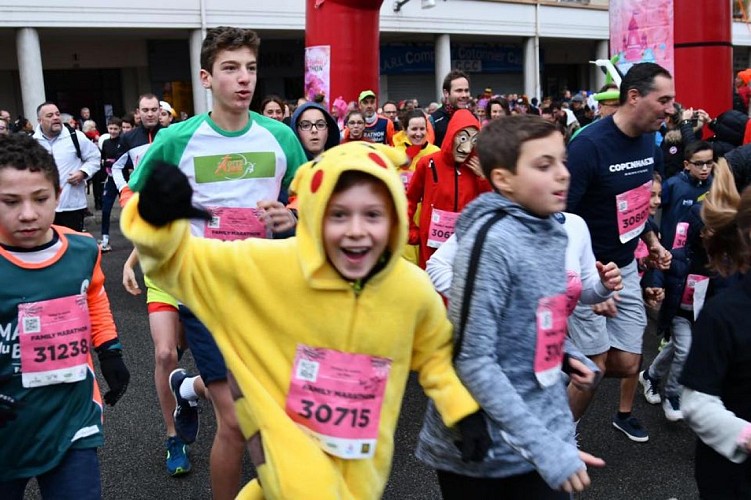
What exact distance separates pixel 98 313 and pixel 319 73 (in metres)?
7.56

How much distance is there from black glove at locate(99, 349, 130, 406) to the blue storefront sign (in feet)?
87.9

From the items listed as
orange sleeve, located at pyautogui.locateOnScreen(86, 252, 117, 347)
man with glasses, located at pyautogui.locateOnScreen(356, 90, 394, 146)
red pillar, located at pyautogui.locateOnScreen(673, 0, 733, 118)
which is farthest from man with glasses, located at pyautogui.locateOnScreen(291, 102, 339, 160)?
red pillar, located at pyautogui.locateOnScreen(673, 0, 733, 118)

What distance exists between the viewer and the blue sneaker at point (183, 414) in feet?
13.0

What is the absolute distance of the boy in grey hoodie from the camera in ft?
6.83

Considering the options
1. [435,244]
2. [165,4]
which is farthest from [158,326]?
[165,4]

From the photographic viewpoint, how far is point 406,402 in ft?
16.3

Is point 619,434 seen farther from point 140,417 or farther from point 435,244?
point 140,417

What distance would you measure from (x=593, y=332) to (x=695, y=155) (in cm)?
212

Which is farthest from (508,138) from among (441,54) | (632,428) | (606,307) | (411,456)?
(441,54)

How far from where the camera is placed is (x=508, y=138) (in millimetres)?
2256

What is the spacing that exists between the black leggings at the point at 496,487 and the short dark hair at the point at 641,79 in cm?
220

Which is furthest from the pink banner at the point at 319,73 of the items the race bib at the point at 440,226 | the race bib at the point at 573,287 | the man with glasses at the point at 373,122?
the race bib at the point at 573,287

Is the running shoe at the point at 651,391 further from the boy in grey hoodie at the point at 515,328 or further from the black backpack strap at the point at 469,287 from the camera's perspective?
the black backpack strap at the point at 469,287

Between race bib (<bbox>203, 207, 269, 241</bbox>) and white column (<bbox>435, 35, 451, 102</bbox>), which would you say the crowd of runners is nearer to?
race bib (<bbox>203, 207, 269, 241</bbox>)
